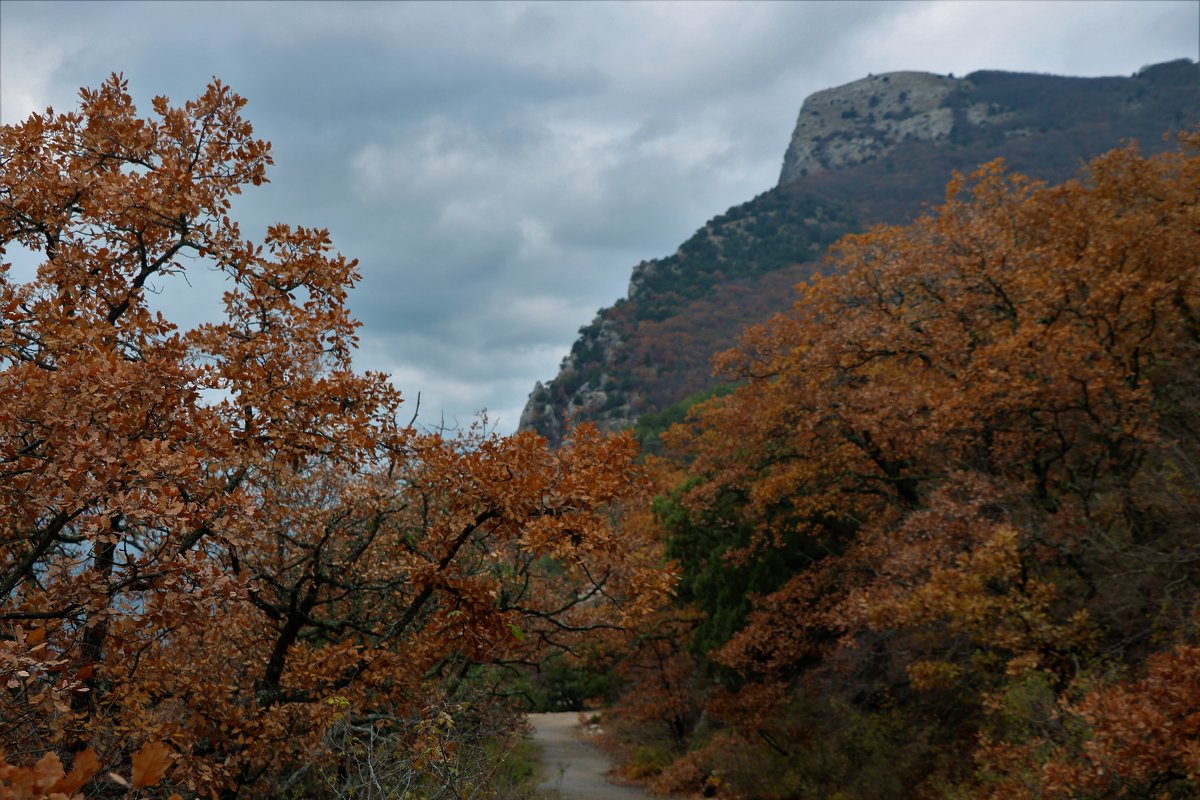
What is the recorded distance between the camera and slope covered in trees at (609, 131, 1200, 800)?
9133 mm

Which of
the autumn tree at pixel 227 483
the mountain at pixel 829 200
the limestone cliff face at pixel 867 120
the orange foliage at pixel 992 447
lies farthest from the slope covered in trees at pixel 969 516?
the limestone cliff face at pixel 867 120

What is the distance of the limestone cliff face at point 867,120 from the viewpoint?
510 ft

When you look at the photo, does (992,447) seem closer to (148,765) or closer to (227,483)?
(227,483)

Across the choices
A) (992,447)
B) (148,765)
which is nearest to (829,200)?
(992,447)

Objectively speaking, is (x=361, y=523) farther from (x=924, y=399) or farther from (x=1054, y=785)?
(x=924, y=399)

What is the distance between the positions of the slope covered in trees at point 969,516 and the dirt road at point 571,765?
247 cm

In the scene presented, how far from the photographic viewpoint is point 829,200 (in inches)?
4766

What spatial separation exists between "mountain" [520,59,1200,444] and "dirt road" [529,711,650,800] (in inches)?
906

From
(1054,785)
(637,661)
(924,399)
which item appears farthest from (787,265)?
(1054,785)

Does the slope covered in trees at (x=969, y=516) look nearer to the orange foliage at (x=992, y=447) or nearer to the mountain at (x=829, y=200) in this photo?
the orange foliage at (x=992, y=447)

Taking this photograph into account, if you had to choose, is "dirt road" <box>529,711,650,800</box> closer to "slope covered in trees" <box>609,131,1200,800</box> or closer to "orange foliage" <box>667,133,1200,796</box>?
"slope covered in trees" <box>609,131,1200,800</box>

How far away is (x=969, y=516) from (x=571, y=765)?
69.3ft

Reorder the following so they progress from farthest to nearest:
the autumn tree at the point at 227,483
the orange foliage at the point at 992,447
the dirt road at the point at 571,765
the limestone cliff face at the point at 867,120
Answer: the limestone cliff face at the point at 867,120
the dirt road at the point at 571,765
the orange foliage at the point at 992,447
the autumn tree at the point at 227,483

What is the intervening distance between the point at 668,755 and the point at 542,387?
256ft
